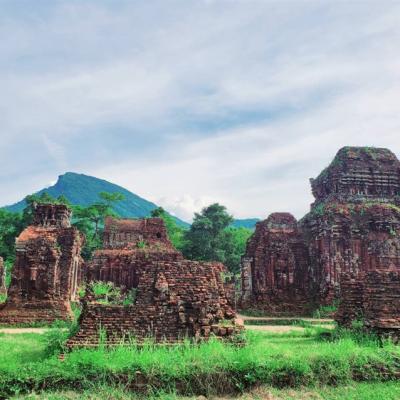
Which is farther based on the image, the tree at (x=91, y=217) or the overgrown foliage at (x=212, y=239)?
the tree at (x=91, y=217)

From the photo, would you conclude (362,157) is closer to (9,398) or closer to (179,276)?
(179,276)

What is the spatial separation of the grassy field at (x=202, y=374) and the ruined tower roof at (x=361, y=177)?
1574cm

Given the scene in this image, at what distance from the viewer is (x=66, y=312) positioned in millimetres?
16750

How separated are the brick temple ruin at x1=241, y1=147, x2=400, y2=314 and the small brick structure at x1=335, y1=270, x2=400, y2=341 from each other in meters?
8.21

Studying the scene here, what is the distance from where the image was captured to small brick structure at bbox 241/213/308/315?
2105cm

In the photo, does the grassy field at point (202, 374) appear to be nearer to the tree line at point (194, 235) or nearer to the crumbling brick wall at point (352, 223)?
the crumbling brick wall at point (352, 223)

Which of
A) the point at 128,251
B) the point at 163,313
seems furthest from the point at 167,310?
the point at 128,251

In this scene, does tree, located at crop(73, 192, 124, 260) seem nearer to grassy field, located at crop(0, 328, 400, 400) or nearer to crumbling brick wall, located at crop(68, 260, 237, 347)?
crumbling brick wall, located at crop(68, 260, 237, 347)

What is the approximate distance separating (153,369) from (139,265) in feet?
48.7

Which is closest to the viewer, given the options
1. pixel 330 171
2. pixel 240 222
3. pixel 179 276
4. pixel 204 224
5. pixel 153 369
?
pixel 153 369

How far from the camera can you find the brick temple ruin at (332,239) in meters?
20.4

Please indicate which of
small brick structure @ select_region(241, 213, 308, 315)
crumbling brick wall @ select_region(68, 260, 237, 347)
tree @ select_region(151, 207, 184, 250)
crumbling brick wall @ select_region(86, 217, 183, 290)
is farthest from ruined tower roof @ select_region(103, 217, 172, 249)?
tree @ select_region(151, 207, 184, 250)

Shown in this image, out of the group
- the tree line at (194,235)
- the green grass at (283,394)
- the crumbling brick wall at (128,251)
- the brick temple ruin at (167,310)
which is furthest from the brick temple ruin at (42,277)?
the tree line at (194,235)

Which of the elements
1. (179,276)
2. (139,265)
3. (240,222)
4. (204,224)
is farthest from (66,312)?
(240,222)
